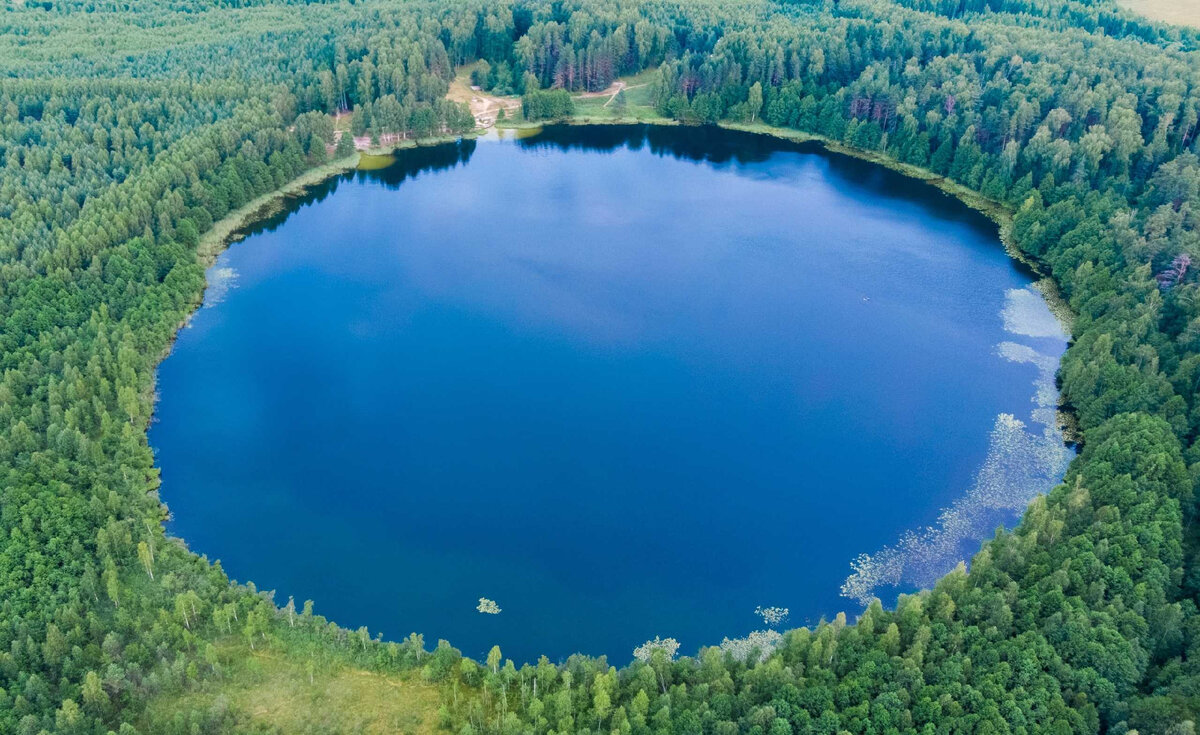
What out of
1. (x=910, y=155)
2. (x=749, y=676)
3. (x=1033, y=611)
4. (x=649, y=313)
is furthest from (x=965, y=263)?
(x=749, y=676)

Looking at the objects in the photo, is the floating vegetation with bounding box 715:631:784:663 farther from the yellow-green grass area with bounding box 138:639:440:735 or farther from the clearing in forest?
the clearing in forest

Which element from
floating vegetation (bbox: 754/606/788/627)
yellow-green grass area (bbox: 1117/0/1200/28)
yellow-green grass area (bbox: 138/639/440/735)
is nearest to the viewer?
yellow-green grass area (bbox: 138/639/440/735)

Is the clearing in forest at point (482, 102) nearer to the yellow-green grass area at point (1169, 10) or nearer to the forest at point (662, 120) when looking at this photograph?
the forest at point (662, 120)

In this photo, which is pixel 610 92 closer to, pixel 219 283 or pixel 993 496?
pixel 219 283

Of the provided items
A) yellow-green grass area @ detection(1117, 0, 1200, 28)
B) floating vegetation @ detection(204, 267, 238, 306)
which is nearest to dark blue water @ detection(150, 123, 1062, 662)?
floating vegetation @ detection(204, 267, 238, 306)

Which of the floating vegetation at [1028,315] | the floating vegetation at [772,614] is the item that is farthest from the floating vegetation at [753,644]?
the floating vegetation at [1028,315]

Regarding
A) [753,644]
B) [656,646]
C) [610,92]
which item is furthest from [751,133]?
[656,646]
